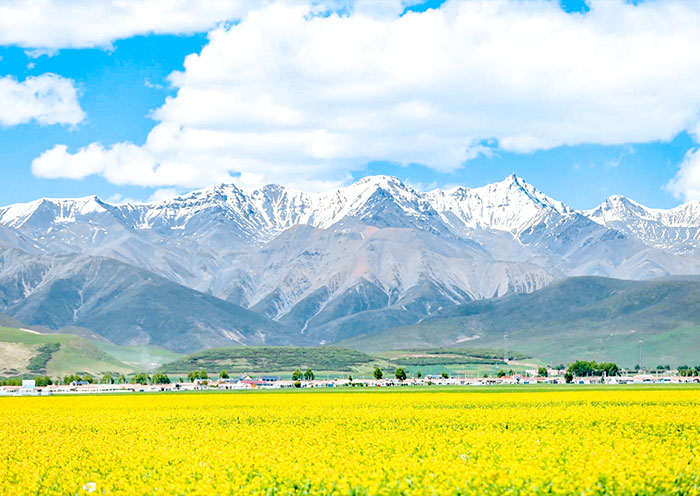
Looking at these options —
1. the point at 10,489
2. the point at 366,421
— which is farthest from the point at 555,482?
the point at 366,421

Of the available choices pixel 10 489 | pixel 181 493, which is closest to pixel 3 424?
pixel 10 489

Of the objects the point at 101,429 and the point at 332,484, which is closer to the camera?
the point at 332,484

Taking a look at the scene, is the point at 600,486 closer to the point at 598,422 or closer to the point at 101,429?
the point at 598,422

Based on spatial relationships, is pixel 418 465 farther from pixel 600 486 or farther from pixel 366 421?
pixel 366 421

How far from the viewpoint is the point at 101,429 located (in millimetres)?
91188

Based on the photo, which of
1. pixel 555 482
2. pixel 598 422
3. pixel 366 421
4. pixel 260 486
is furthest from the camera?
pixel 366 421

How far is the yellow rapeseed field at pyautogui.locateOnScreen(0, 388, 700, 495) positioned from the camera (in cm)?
4622

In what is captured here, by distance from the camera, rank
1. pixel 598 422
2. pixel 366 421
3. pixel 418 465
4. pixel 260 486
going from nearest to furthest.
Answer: pixel 260 486
pixel 418 465
pixel 598 422
pixel 366 421

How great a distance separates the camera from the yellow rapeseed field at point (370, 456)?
46.2 meters

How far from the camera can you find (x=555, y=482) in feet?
146

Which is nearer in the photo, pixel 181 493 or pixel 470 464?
pixel 181 493

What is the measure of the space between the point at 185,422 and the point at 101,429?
11.6 m

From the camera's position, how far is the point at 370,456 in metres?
57.4

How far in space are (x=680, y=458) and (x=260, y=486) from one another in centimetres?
2444
